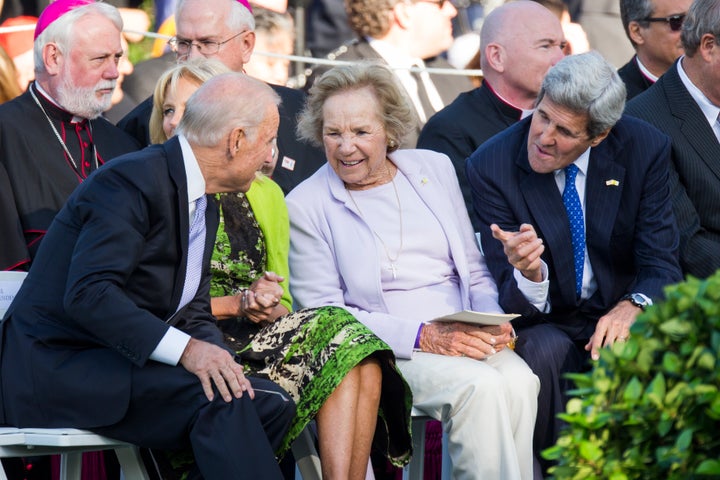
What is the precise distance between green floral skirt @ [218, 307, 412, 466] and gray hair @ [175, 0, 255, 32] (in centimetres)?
206

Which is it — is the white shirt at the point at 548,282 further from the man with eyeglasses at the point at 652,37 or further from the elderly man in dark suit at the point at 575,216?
the man with eyeglasses at the point at 652,37

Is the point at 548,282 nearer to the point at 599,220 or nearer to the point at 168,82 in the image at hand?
the point at 599,220

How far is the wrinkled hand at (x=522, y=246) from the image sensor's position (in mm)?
4261

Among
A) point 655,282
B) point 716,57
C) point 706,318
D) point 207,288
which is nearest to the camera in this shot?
point 706,318

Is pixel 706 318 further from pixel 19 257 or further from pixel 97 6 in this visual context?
pixel 97 6

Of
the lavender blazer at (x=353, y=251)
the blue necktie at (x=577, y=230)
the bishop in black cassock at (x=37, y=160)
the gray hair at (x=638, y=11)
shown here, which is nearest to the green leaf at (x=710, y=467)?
the lavender blazer at (x=353, y=251)

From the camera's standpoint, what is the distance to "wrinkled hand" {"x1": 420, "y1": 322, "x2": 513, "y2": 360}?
450cm

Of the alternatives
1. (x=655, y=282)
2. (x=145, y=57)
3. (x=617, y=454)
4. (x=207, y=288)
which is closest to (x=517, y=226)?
(x=655, y=282)

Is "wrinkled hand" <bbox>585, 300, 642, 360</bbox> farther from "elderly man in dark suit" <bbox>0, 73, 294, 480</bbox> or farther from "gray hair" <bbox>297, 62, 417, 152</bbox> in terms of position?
"elderly man in dark suit" <bbox>0, 73, 294, 480</bbox>

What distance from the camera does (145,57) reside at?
25.9 ft

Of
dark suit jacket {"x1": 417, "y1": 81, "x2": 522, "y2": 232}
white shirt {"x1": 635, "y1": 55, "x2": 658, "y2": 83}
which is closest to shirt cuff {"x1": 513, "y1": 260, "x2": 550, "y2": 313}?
dark suit jacket {"x1": 417, "y1": 81, "x2": 522, "y2": 232}

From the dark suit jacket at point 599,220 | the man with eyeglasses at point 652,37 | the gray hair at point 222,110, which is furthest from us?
the man with eyeglasses at point 652,37

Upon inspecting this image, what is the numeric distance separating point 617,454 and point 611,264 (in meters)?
2.38

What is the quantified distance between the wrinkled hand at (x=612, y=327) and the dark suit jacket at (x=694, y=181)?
1.79 feet
